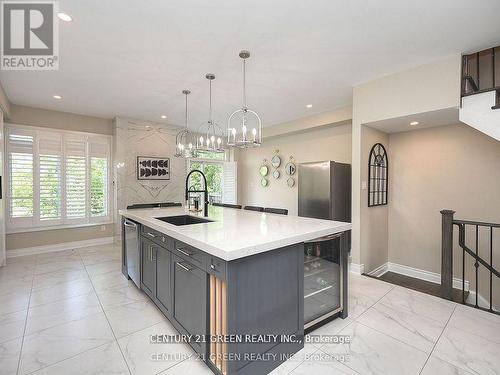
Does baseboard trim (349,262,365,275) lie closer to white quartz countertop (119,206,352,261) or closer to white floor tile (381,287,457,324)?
white floor tile (381,287,457,324)

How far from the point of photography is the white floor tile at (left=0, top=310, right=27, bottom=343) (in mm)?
2111

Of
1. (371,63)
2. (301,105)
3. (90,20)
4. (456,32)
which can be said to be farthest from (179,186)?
(456,32)

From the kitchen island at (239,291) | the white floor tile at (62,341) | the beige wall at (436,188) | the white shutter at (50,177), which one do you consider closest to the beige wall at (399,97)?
the beige wall at (436,188)

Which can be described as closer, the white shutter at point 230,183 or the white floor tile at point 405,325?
the white floor tile at point 405,325

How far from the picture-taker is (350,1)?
6.36 feet

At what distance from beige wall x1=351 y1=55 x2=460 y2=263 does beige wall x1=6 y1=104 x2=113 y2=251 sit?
5.10 m

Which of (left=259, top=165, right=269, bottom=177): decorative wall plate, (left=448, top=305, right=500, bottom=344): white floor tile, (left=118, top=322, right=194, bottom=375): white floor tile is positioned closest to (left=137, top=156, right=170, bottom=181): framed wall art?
(left=259, top=165, right=269, bottom=177): decorative wall plate

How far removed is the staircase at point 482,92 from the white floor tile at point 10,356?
15.6 ft

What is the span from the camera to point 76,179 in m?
4.91

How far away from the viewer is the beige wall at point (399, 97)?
9.13 ft

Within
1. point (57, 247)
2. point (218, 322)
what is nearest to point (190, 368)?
point (218, 322)

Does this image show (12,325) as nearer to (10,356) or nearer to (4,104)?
(10,356)

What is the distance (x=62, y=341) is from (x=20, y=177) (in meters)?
3.80

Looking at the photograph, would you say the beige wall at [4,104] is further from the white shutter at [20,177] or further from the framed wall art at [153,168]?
the framed wall art at [153,168]
